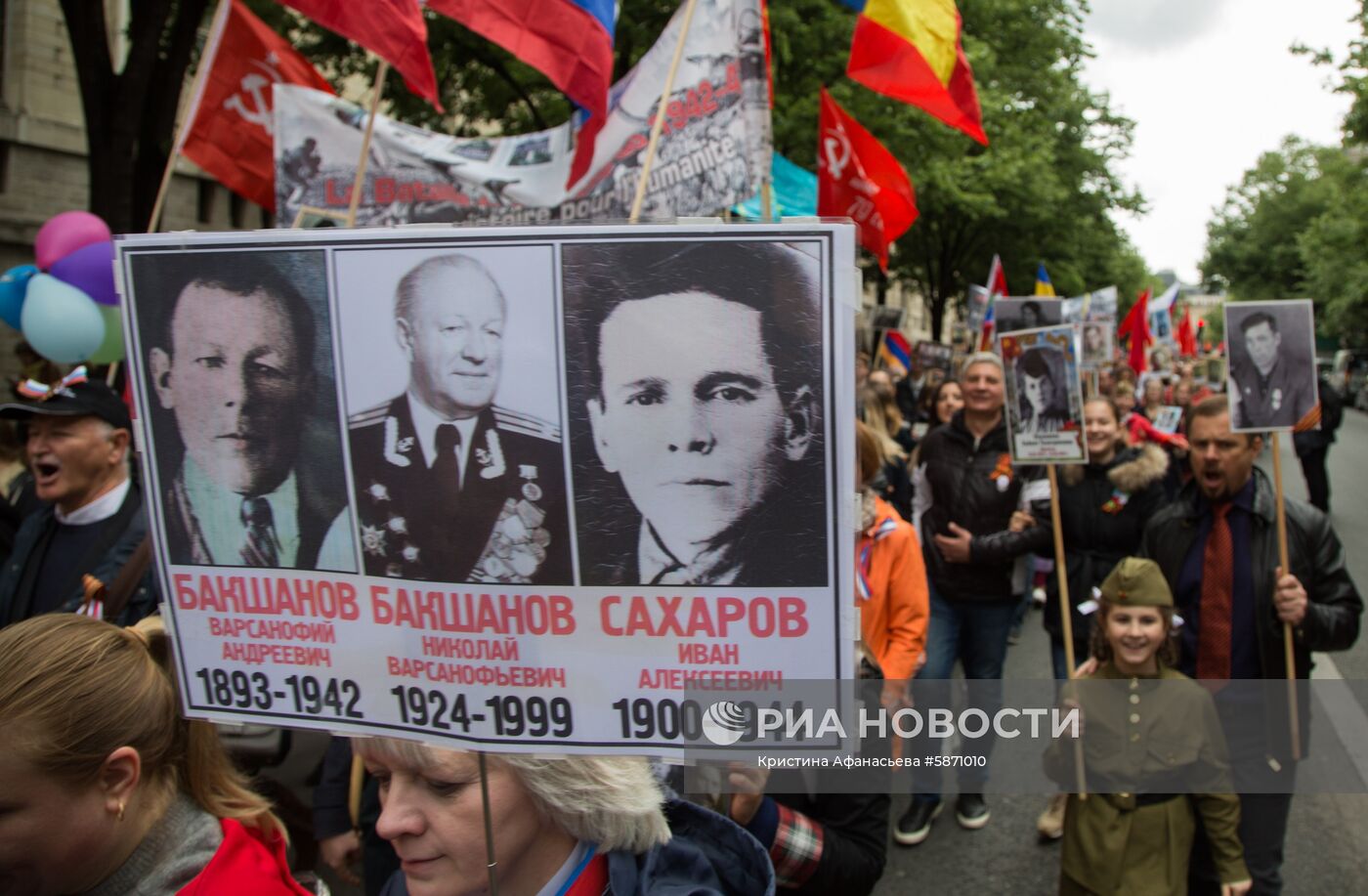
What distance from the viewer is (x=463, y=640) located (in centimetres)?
162

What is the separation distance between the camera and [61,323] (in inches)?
192

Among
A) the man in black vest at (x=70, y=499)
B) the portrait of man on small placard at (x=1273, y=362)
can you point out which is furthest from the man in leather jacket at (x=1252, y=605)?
the man in black vest at (x=70, y=499)

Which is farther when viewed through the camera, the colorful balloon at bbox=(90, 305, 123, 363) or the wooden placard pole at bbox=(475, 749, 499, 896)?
the colorful balloon at bbox=(90, 305, 123, 363)

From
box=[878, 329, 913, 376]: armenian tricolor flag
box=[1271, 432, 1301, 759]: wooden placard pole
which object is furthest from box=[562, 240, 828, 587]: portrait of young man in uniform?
box=[878, 329, 913, 376]: armenian tricolor flag

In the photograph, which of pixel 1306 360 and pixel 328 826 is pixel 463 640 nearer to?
pixel 328 826

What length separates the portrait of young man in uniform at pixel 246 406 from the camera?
1627 millimetres

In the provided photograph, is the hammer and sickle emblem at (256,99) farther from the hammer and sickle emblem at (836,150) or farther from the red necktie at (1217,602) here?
the red necktie at (1217,602)

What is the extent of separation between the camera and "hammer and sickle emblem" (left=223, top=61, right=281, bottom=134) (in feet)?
19.9

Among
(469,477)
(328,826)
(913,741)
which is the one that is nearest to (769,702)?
(469,477)

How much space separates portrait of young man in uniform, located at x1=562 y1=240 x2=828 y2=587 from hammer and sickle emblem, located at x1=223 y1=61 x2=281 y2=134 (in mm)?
5362

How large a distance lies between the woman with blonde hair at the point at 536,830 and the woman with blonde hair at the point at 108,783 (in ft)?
0.75

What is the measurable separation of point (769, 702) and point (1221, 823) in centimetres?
237

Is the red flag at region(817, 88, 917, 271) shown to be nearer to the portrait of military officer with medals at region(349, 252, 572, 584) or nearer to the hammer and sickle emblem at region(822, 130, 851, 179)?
the hammer and sickle emblem at region(822, 130, 851, 179)

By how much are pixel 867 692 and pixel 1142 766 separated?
0.97m
